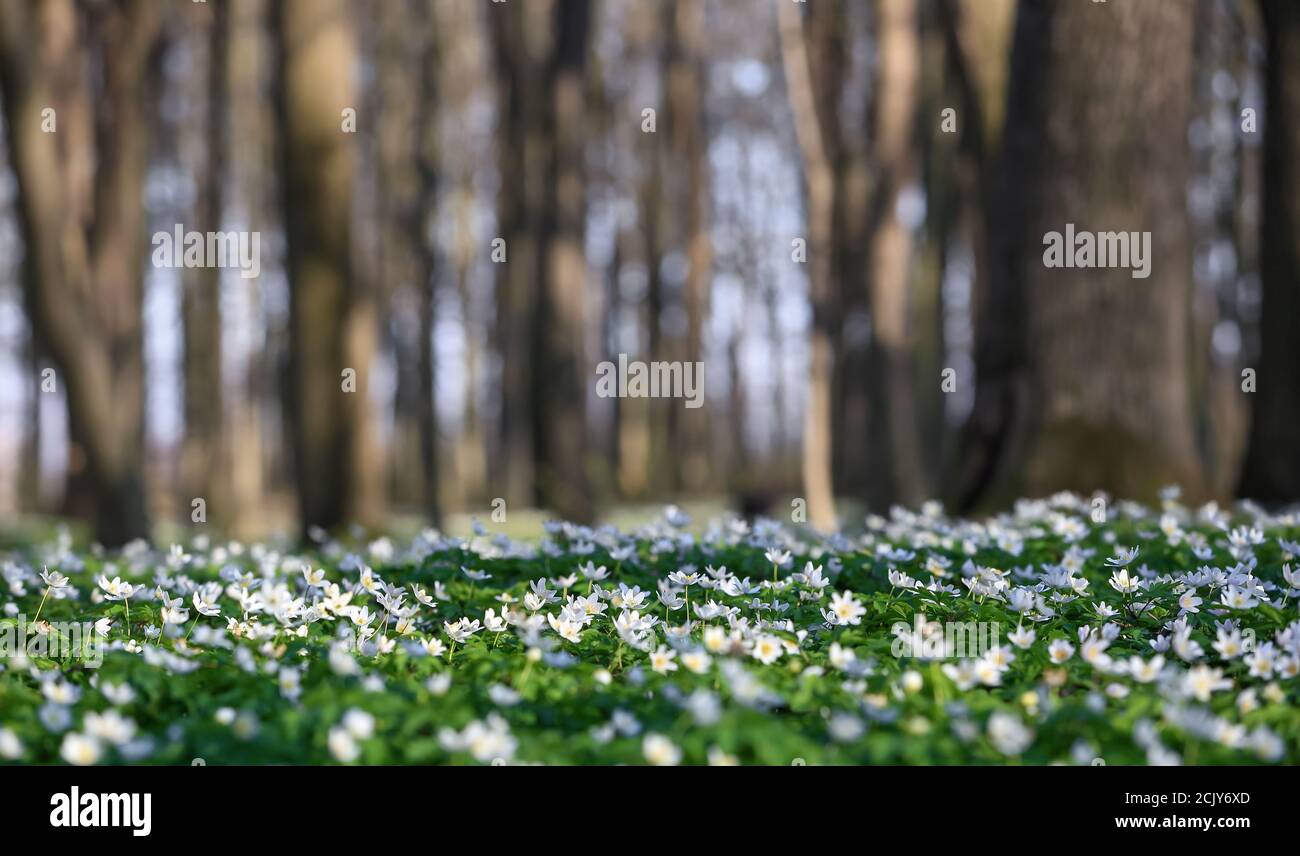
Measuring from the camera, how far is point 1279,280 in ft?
28.4

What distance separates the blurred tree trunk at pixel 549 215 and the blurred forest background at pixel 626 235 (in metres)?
0.05

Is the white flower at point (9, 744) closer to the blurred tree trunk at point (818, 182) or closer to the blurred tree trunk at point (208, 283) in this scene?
the blurred tree trunk at point (818, 182)

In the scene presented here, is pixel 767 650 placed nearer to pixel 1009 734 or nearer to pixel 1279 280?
pixel 1009 734

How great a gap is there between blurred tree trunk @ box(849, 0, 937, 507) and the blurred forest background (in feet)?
0.16

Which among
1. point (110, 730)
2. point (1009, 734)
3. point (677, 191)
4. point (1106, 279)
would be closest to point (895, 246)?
point (1106, 279)

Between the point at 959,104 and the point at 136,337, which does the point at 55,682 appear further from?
the point at 959,104

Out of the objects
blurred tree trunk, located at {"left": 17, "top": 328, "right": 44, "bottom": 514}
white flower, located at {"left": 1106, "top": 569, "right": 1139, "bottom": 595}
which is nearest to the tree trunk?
white flower, located at {"left": 1106, "top": 569, "right": 1139, "bottom": 595}

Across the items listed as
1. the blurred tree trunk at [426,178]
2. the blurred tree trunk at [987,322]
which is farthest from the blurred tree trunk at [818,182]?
the blurred tree trunk at [426,178]

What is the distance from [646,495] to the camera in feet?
82.9

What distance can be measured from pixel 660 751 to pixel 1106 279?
6479 mm

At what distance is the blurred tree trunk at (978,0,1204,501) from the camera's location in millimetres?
7699

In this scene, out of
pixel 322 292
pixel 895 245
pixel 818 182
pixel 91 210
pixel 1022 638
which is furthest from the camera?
pixel 818 182

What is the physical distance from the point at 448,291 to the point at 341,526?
2036cm

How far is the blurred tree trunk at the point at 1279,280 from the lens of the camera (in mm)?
8375
